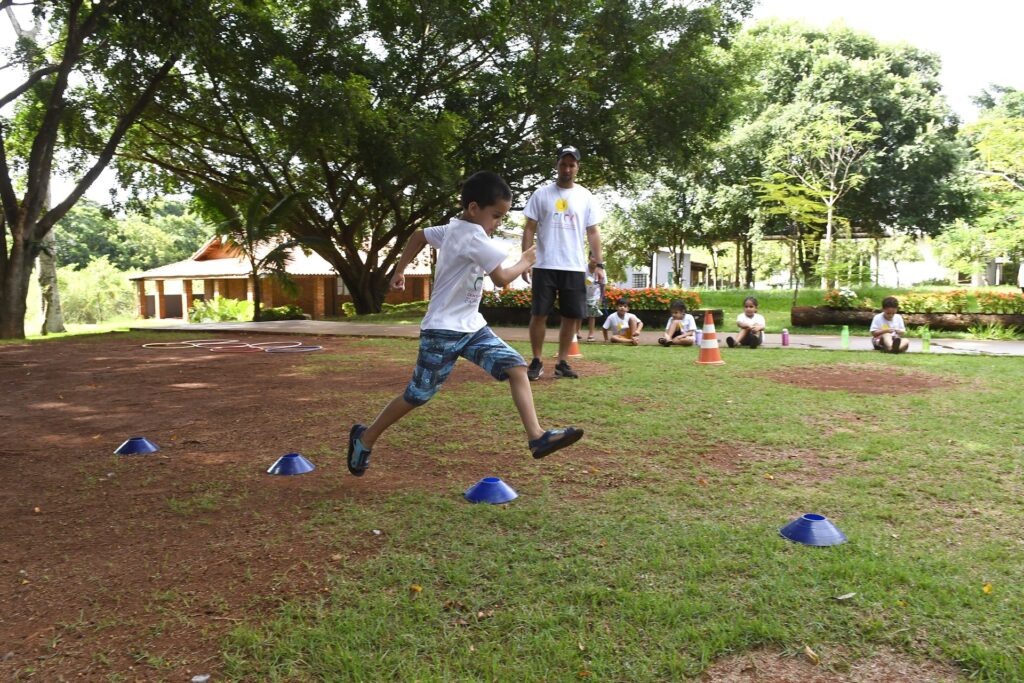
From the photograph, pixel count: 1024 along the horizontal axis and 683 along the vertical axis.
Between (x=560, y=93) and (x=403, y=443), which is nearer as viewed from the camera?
(x=403, y=443)

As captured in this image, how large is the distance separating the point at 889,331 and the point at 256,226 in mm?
16127

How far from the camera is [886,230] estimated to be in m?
36.7

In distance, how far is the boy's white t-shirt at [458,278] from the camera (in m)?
3.63

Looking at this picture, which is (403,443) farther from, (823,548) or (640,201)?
(640,201)

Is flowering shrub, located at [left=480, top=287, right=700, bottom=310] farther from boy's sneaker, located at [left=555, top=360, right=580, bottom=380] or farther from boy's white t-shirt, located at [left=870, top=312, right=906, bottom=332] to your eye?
boy's sneaker, located at [left=555, top=360, right=580, bottom=380]

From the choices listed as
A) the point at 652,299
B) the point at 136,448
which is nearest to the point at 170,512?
the point at 136,448

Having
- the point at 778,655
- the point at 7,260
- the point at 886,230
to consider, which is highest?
the point at 886,230

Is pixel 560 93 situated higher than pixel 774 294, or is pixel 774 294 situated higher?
pixel 560 93

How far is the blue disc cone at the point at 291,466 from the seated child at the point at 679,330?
8.19 metres

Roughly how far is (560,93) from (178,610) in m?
17.5

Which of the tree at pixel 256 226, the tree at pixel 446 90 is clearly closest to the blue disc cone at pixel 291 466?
the tree at pixel 446 90

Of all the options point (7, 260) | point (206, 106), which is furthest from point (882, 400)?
point (206, 106)

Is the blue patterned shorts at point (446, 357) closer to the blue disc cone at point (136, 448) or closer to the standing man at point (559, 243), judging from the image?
the blue disc cone at point (136, 448)

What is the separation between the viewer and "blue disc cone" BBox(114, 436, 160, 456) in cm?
459
